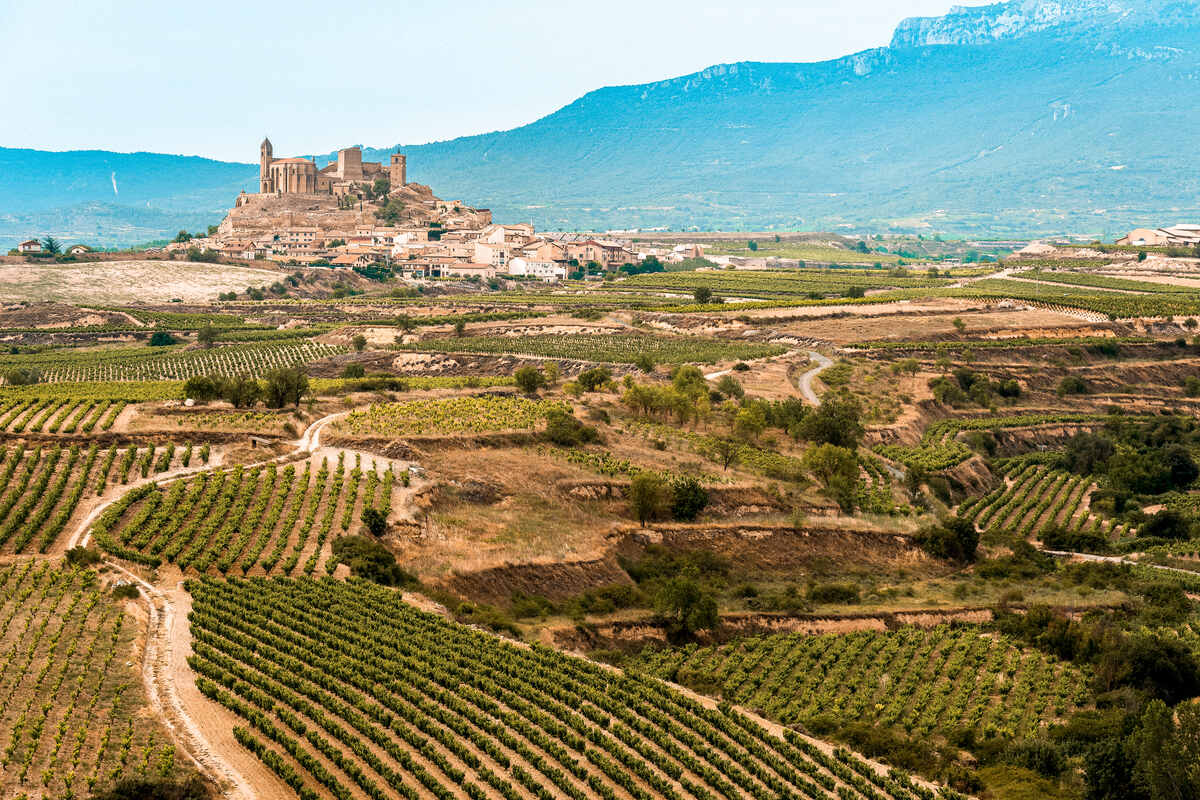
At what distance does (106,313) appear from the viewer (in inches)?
4646

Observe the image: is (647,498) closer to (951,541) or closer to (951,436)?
(951,541)

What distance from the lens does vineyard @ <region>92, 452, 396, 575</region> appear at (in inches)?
1471

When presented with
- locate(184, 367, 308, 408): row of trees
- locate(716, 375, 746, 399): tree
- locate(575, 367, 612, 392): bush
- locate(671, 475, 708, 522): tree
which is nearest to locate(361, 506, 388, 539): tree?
locate(671, 475, 708, 522): tree

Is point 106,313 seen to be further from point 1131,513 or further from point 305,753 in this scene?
point 305,753

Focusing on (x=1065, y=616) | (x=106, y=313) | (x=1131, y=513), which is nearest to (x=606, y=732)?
(x=1065, y=616)

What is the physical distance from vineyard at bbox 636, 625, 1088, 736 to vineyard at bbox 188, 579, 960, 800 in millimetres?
3752

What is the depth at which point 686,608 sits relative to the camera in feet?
128

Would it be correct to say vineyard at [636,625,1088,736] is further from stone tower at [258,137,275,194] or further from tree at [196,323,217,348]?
stone tower at [258,137,275,194]

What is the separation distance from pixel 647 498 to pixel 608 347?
4590 centimetres

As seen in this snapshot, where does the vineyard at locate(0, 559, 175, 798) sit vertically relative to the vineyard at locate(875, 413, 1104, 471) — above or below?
above

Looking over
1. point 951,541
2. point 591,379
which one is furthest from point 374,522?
point 591,379

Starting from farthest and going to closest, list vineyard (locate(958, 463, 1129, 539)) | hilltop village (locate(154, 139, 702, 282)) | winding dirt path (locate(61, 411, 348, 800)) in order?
hilltop village (locate(154, 139, 702, 282)) < vineyard (locate(958, 463, 1129, 539)) < winding dirt path (locate(61, 411, 348, 800))

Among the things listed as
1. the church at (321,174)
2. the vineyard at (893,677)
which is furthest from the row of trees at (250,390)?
the church at (321,174)

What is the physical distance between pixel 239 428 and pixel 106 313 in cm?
7456
